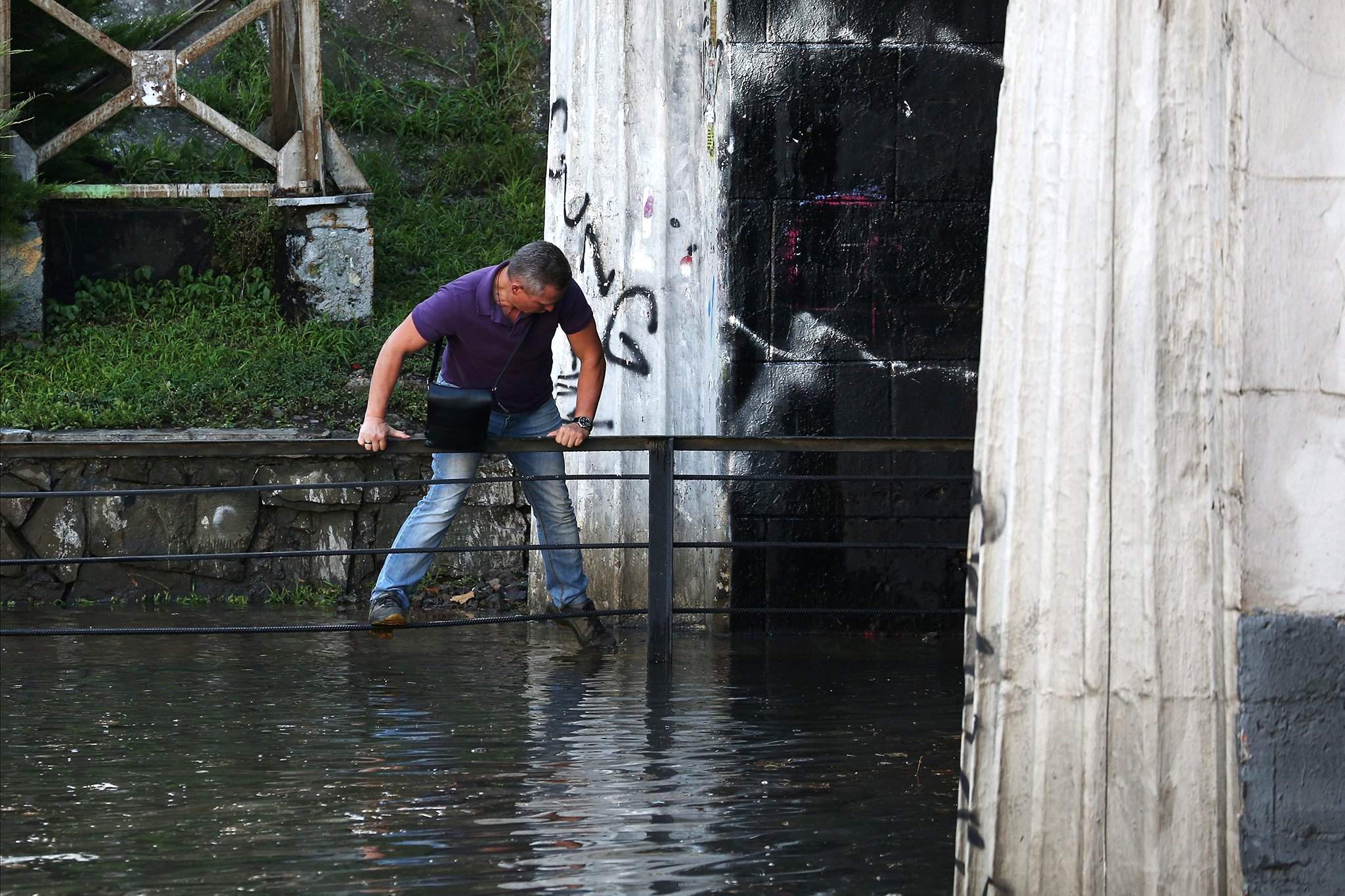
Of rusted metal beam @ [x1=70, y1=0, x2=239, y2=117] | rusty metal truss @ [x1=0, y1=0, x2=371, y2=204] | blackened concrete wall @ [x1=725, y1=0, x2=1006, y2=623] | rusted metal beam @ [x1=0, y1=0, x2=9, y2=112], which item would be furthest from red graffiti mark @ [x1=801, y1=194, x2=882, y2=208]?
rusted metal beam @ [x1=70, y1=0, x2=239, y2=117]

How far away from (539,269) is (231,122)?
15.6 feet

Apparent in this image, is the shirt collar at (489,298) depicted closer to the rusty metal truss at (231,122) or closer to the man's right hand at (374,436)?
the man's right hand at (374,436)

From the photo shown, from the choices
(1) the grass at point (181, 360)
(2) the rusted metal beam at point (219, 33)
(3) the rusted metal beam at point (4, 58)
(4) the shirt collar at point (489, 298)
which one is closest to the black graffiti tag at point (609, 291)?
(4) the shirt collar at point (489, 298)

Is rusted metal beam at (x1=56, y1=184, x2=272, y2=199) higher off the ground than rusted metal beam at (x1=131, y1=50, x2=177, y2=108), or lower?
lower

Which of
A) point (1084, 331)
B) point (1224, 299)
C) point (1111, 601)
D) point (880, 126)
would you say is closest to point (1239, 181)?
point (1224, 299)

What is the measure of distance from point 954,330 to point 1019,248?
4252mm

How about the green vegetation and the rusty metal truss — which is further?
the rusty metal truss

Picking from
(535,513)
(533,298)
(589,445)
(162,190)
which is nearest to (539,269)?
(533,298)

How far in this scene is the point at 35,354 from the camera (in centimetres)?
911

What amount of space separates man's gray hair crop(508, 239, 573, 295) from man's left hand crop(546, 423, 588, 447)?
0.52m

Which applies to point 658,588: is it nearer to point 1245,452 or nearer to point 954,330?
point 954,330

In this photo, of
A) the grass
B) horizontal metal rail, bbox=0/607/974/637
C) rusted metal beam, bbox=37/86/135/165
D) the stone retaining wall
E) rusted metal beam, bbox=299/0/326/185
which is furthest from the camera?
rusted metal beam, bbox=299/0/326/185

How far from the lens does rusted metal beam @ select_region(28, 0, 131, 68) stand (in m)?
9.19

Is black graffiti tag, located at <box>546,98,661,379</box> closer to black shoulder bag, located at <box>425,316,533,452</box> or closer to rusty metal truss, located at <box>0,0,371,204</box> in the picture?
black shoulder bag, located at <box>425,316,533,452</box>
